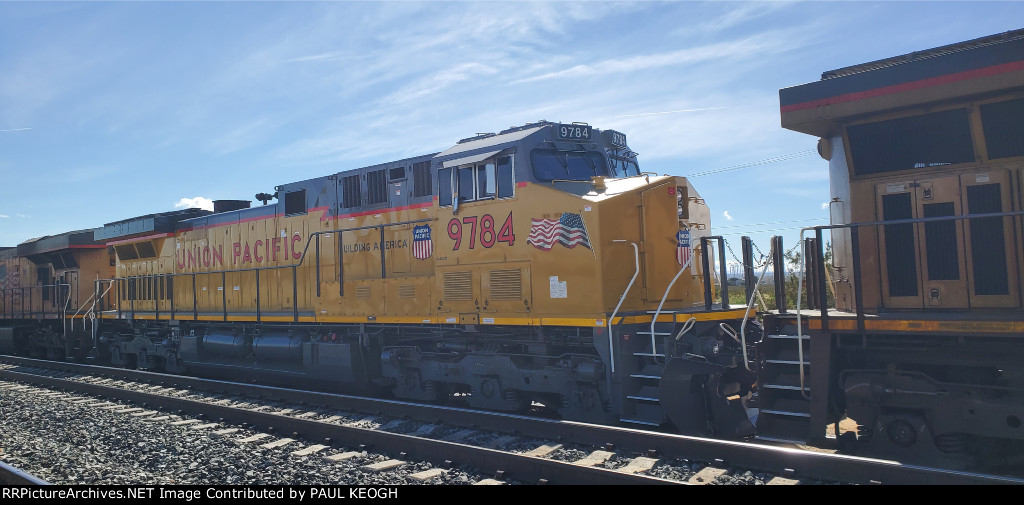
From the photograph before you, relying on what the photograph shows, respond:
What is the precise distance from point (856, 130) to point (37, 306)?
23.1 metres

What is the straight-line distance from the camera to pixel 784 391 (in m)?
6.41

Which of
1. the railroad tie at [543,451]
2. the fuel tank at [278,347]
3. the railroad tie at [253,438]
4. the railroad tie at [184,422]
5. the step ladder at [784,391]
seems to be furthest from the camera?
the fuel tank at [278,347]

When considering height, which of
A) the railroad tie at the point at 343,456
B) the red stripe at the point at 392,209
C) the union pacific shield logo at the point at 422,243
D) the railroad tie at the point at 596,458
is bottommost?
the railroad tie at the point at 343,456

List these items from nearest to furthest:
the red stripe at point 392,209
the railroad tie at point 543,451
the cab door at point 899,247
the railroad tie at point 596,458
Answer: the cab door at point 899,247
the railroad tie at point 596,458
the railroad tie at point 543,451
the red stripe at point 392,209

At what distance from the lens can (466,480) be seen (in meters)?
6.08

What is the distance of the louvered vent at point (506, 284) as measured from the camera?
8.59m

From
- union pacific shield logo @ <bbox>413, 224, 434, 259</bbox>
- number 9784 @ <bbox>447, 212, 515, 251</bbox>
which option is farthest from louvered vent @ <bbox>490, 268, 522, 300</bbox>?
union pacific shield logo @ <bbox>413, 224, 434, 259</bbox>

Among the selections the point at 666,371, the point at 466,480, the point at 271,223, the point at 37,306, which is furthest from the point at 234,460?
the point at 37,306

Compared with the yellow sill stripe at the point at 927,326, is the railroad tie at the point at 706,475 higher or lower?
lower

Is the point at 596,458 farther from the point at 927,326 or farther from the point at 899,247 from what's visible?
the point at 899,247

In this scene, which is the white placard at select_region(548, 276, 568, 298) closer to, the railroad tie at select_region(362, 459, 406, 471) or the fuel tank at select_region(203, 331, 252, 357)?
the railroad tie at select_region(362, 459, 406, 471)

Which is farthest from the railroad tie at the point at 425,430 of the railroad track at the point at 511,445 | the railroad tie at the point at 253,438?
the railroad tie at the point at 253,438

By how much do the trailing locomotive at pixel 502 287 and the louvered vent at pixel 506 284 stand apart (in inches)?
0.8

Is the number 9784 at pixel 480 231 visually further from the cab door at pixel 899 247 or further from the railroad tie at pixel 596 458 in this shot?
the cab door at pixel 899 247
